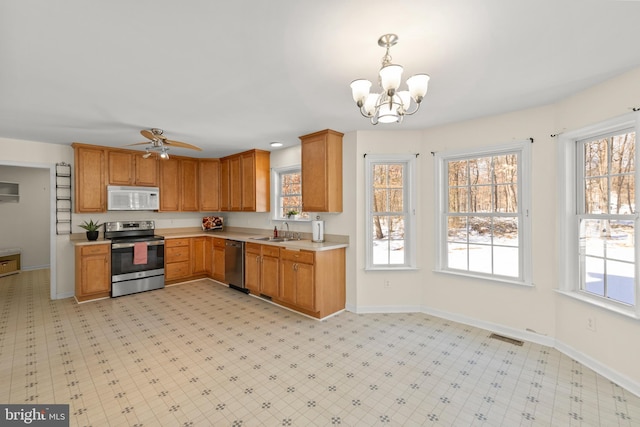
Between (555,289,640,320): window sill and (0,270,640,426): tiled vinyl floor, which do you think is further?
(555,289,640,320): window sill

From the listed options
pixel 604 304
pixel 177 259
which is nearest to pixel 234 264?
pixel 177 259

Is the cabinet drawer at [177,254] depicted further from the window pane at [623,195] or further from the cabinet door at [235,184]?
the window pane at [623,195]

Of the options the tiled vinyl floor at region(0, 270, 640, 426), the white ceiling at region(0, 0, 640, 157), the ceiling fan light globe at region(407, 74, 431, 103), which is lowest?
the tiled vinyl floor at region(0, 270, 640, 426)

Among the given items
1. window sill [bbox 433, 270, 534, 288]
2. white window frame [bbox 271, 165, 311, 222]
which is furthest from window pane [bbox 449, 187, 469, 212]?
white window frame [bbox 271, 165, 311, 222]

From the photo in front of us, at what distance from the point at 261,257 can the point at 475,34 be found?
148 inches

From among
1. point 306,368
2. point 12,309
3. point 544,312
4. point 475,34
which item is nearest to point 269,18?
point 475,34

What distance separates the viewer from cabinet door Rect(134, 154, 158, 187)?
17.4 ft

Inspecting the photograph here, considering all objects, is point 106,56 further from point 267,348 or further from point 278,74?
point 267,348

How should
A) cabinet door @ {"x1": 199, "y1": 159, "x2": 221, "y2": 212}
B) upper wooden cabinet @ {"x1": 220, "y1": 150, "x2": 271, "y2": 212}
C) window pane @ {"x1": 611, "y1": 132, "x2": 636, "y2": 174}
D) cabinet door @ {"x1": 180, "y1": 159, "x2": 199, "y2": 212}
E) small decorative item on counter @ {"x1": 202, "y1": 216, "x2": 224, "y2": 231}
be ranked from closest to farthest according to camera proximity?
window pane @ {"x1": 611, "y1": 132, "x2": 636, "y2": 174} → upper wooden cabinet @ {"x1": 220, "y1": 150, "x2": 271, "y2": 212} → cabinet door @ {"x1": 180, "y1": 159, "x2": 199, "y2": 212} → cabinet door @ {"x1": 199, "y1": 159, "x2": 221, "y2": 212} → small decorative item on counter @ {"x1": 202, "y1": 216, "x2": 224, "y2": 231}

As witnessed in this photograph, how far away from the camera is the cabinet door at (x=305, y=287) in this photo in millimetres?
3760

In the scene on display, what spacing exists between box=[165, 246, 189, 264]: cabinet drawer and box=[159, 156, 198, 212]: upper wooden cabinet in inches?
31.6

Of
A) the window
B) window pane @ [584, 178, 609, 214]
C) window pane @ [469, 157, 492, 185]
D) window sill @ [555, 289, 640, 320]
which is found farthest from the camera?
the window

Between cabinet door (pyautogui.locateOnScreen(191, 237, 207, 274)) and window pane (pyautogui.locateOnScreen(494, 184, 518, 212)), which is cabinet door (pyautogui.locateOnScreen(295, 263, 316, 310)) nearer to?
window pane (pyautogui.locateOnScreen(494, 184, 518, 212))

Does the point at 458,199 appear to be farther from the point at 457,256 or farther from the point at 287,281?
the point at 287,281
